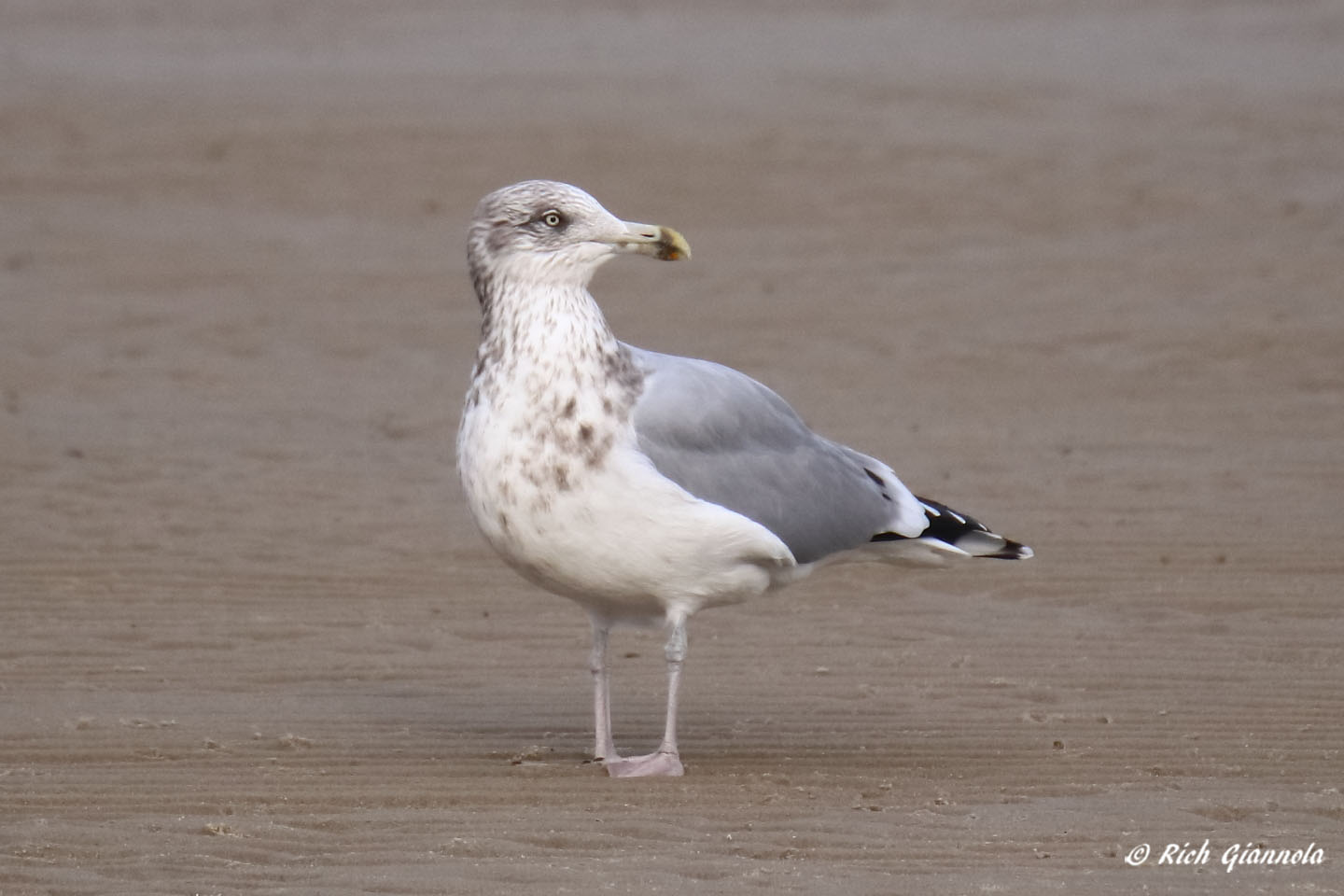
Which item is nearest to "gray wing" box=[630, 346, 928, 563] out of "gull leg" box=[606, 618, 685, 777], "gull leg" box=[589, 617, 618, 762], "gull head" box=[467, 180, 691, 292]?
"gull head" box=[467, 180, 691, 292]

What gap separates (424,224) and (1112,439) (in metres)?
7.77

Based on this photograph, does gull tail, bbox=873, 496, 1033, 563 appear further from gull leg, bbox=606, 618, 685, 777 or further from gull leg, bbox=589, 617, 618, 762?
gull leg, bbox=589, 617, 618, 762

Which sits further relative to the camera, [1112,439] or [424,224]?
[424,224]

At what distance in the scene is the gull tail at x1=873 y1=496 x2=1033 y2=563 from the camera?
6949 mm

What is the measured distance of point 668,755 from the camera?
651 centimetres

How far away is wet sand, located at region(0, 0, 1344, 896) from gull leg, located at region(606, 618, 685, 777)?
0.27 feet

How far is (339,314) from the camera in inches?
595

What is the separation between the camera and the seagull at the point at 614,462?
6.24m

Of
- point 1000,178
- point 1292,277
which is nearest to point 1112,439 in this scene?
point 1292,277

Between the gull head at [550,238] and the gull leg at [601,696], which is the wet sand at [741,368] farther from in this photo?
the gull head at [550,238]

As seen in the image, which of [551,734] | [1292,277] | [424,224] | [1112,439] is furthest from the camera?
[424,224]

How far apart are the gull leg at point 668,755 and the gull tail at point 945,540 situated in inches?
28.7

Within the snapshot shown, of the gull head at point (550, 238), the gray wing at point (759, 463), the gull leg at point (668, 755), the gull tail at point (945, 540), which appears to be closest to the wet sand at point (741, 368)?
the gull leg at point (668, 755)

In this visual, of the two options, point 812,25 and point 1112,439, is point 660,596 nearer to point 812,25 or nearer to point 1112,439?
point 1112,439
